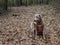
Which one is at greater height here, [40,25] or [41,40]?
[40,25]

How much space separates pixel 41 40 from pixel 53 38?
48 centimetres

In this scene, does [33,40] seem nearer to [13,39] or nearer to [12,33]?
[13,39]

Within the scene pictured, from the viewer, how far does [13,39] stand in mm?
4668

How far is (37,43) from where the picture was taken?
14.3ft

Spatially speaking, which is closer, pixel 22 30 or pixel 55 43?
pixel 55 43

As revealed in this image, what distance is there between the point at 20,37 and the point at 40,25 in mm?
845

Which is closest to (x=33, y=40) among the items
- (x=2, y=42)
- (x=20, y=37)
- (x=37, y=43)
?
(x=37, y=43)

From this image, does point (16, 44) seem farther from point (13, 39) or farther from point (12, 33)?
point (12, 33)

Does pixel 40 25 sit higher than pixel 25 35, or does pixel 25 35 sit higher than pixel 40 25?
pixel 40 25

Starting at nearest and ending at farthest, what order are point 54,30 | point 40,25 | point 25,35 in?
point 40,25, point 25,35, point 54,30

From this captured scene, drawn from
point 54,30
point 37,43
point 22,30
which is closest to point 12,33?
point 22,30

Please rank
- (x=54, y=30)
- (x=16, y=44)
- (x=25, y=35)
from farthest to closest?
(x=54, y=30)
(x=25, y=35)
(x=16, y=44)

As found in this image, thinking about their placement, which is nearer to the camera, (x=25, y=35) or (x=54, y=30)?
(x=25, y=35)

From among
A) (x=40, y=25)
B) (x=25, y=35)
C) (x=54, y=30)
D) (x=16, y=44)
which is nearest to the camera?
(x=16, y=44)
